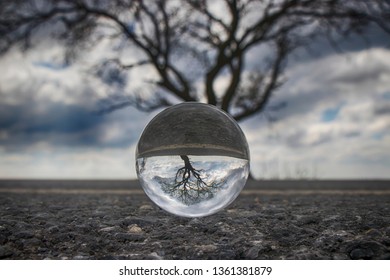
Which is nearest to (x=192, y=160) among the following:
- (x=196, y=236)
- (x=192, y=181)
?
(x=192, y=181)

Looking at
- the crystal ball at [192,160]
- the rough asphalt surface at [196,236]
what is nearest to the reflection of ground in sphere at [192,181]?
the crystal ball at [192,160]

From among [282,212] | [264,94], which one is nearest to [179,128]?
[282,212]

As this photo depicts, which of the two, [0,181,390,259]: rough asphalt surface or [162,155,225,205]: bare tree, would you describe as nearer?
[0,181,390,259]: rough asphalt surface

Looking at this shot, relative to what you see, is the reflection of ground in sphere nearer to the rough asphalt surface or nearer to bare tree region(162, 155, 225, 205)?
bare tree region(162, 155, 225, 205)

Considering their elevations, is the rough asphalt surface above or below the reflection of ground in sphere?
below

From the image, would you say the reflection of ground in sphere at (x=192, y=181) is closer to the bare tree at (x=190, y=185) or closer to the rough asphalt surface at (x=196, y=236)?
the bare tree at (x=190, y=185)

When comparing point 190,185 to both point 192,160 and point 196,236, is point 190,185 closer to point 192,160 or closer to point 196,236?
point 192,160

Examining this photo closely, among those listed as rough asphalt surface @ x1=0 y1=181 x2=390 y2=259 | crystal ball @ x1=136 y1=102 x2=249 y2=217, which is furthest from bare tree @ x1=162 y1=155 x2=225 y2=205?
rough asphalt surface @ x1=0 y1=181 x2=390 y2=259
